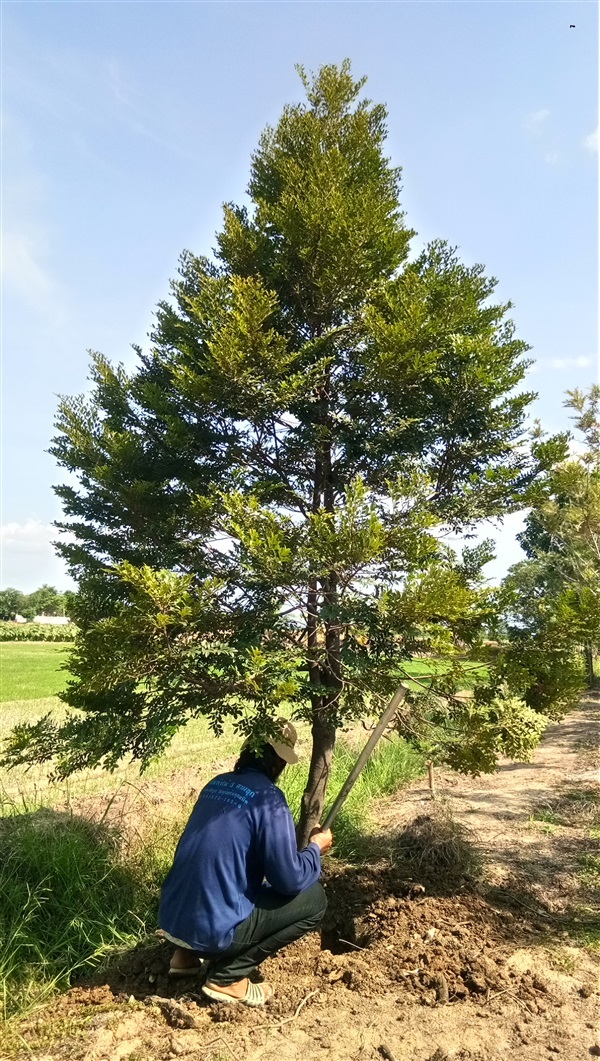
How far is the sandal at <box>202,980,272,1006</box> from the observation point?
12.1ft

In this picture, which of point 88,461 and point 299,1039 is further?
point 88,461

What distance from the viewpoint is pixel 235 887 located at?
379cm

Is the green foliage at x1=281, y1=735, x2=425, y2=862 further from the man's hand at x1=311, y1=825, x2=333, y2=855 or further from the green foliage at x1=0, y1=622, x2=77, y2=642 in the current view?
the green foliage at x1=0, y1=622, x2=77, y2=642

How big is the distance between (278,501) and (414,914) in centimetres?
348

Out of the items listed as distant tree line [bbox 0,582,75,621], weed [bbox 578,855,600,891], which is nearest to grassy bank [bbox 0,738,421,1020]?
weed [bbox 578,855,600,891]

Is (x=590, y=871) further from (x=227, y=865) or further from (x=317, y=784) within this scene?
(x=227, y=865)

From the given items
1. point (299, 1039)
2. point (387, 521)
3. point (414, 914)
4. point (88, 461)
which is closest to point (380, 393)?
point (387, 521)

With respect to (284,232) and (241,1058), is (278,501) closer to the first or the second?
(284,232)

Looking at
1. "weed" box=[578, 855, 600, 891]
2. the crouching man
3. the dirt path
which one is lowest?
the dirt path

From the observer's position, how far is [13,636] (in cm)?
7262

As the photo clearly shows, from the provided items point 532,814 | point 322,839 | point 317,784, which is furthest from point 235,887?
point 532,814

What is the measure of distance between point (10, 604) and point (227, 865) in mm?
122022

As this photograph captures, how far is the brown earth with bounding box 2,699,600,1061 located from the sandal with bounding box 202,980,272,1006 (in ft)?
0.24

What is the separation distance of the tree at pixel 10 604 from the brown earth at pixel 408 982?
11782 cm
